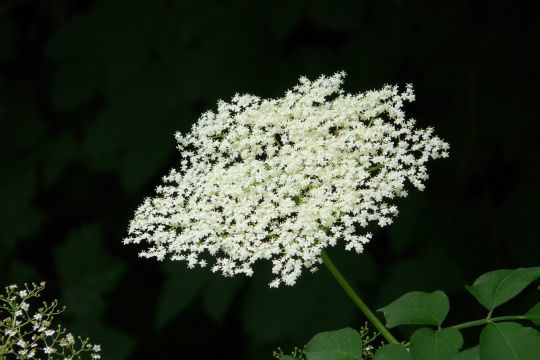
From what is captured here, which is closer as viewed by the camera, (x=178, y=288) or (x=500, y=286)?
(x=500, y=286)

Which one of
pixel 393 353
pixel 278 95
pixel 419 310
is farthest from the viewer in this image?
pixel 278 95

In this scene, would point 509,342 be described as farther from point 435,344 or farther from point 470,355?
point 470,355

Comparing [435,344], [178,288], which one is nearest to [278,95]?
[178,288]

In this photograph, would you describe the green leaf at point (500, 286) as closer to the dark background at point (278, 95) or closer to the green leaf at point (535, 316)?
the green leaf at point (535, 316)

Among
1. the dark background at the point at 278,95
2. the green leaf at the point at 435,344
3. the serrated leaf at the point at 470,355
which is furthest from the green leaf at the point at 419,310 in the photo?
the dark background at the point at 278,95

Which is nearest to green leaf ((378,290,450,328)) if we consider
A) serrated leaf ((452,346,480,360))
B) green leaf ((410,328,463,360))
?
green leaf ((410,328,463,360))

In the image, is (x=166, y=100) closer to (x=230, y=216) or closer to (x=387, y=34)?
(x=387, y=34)

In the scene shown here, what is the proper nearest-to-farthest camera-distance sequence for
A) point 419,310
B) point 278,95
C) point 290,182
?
point 419,310 < point 290,182 < point 278,95
